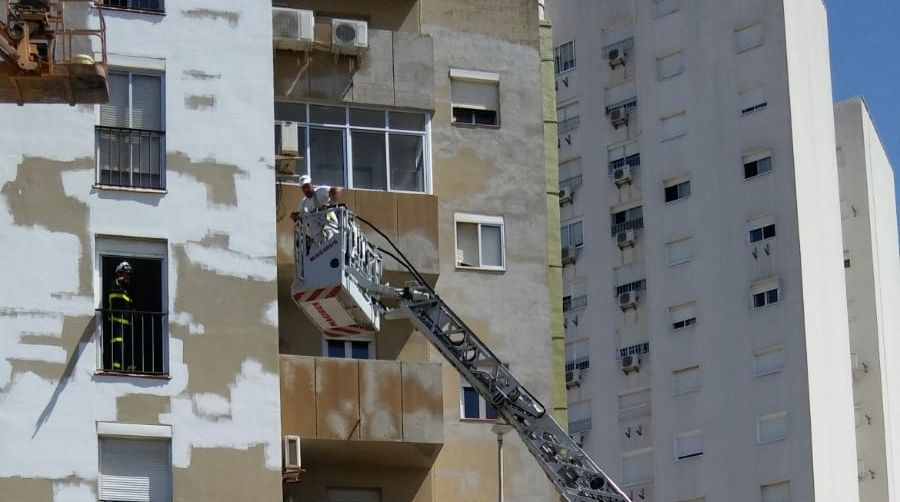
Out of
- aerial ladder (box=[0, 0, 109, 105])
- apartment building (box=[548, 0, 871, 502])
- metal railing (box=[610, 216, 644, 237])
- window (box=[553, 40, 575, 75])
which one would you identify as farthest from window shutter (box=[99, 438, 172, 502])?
window (box=[553, 40, 575, 75])

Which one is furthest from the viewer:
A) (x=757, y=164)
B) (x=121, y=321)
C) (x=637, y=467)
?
(x=637, y=467)

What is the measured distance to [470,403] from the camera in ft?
129

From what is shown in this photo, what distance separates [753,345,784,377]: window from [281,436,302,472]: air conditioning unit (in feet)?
122

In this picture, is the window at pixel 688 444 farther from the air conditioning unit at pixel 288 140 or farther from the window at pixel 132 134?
the window at pixel 132 134

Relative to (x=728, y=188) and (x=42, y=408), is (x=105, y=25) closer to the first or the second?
(x=42, y=408)

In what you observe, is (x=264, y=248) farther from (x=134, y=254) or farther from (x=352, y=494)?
(x=352, y=494)

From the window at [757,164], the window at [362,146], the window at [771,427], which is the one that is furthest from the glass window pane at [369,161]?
the window at [757,164]

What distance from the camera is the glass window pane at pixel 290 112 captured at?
127 ft

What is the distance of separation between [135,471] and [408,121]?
887 centimetres

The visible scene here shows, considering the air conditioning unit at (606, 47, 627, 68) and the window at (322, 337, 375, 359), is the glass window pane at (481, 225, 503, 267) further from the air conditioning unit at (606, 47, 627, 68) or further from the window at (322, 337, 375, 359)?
the air conditioning unit at (606, 47, 627, 68)

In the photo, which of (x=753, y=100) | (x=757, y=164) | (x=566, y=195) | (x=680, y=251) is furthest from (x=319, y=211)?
(x=566, y=195)

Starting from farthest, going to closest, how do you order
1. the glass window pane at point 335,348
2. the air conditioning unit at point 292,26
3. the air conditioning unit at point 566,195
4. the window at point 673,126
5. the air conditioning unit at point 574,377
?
the air conditioning unit at point 566,195
the air conditioning unit at point 574,377
the window at point 673,126
the air conditioning unit at point 292,26
the glass window pane at point 335,348

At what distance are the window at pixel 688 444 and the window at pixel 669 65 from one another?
12136 mm

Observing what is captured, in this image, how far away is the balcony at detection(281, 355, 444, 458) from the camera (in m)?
36.5
